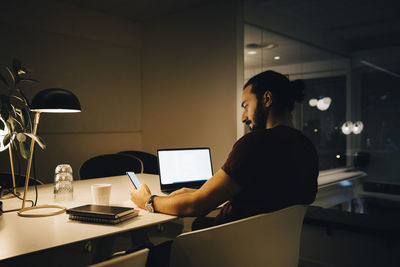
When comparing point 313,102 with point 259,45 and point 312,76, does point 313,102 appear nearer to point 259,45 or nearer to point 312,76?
point 312,76

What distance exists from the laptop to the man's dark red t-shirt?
3.26ft

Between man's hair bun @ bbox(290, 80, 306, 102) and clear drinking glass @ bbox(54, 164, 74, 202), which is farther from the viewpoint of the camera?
clear drinking glass @ bbox(54, 164, 74, 202)

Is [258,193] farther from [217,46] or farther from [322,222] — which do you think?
[217,46]

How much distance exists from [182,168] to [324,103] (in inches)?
94.4

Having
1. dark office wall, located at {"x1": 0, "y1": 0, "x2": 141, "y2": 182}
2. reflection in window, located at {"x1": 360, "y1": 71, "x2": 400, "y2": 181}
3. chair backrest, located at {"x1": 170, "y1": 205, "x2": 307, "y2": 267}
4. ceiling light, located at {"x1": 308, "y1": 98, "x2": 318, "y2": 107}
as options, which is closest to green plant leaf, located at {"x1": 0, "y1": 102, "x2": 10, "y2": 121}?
chair backrest, located at {"x1": 170, "y1": 205, "x2": 307, "y2": 267}

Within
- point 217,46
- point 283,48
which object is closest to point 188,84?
point 217,46

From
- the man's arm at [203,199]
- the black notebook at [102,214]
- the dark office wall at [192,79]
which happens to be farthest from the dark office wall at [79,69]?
the man's arm at [203,199]

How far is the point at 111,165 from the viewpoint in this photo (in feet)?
13.7

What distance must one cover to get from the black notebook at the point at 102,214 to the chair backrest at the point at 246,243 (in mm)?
419

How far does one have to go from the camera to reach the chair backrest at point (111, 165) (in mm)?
4059

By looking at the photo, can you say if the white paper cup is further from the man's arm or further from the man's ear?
the man's ear

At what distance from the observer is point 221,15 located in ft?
13.6

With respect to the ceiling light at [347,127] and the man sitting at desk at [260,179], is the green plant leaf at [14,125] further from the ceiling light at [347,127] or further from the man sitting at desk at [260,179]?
the ceiling light at [347,127]

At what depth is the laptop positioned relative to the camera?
235cm
